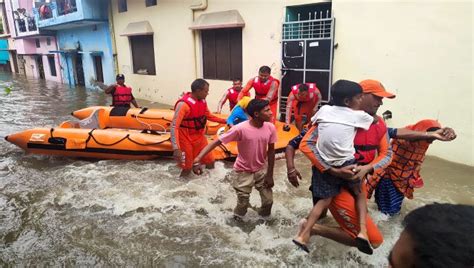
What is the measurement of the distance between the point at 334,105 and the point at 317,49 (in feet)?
15.0

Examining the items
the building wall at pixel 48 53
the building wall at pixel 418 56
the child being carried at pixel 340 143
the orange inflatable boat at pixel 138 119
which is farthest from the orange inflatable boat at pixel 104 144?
the building wall at pixel 48 53

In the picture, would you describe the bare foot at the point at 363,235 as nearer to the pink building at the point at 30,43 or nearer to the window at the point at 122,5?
the window at the point at 122,5

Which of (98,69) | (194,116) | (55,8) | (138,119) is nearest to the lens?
(194,116)

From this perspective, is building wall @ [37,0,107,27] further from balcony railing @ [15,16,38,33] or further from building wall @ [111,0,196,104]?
balcony railing @ [15,16,38,33]

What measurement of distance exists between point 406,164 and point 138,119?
18.3 feet

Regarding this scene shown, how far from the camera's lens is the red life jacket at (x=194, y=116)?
423cm

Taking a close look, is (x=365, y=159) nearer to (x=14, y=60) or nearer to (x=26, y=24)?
(x=26, y=24)

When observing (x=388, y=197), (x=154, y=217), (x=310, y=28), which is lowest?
(x=154, y=217)

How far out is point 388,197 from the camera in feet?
11.3

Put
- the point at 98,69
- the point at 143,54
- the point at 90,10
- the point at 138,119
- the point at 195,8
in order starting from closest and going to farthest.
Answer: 1. the point at 138,119
2. the point at 195,8
3. the point at 143,54
4. the point at 90,10
5. the point at 98,69

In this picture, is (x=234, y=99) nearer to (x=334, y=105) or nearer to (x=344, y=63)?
(x=344, y=63)

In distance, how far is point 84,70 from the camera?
16.8 m

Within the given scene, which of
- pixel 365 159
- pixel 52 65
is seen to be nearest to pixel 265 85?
pixel 365 159

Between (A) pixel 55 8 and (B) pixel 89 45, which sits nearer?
(B) pixel 89 45
